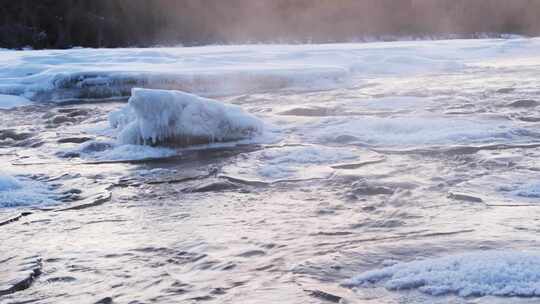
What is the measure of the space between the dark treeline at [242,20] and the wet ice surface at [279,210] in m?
35.4

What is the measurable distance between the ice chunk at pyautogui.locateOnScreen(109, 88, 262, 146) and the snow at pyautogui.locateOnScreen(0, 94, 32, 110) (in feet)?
16.2

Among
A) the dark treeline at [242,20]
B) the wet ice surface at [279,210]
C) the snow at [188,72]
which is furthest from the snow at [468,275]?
the dark treeline at [242,20]

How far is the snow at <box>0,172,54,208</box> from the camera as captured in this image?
4.96 m

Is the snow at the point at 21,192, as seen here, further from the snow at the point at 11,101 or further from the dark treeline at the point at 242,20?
the dark treeline at the point at 242,20

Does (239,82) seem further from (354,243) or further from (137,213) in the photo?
(354,243)

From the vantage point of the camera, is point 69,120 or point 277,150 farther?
point 69,120

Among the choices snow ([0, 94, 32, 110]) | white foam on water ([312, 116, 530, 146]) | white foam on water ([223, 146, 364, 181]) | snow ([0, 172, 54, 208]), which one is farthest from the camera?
snow ([0, 94, 32, 110])

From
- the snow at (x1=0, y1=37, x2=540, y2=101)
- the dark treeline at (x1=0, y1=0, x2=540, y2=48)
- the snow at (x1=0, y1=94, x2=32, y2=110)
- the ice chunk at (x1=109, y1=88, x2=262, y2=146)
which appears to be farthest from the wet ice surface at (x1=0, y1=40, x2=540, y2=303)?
the dark treeline at (x1=0, y1=0, x2=540, y2=48)

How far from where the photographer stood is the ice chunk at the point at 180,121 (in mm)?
7109

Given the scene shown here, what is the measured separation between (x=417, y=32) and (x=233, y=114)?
43.5 metres

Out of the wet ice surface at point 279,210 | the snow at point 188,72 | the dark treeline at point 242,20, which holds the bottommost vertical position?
the wet ice surface at point 279,210

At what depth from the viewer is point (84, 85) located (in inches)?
491

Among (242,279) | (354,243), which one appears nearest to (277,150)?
(354,243)

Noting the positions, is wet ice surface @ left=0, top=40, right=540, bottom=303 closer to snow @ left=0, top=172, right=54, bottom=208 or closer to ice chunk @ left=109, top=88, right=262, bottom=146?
snow @ left=0, top=172, right=54, bottom=208
